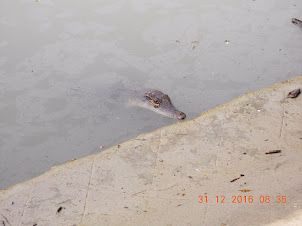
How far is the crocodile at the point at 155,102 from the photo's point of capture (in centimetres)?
495

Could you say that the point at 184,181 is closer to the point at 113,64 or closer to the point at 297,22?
the point at 113,64

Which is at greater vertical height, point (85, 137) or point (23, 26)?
point (23, 26)

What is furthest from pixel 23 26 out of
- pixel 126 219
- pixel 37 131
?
pixel 126 219

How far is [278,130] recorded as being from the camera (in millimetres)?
4109

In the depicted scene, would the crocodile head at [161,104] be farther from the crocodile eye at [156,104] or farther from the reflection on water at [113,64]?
the reflection on water at [113,64]

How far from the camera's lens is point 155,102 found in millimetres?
5062

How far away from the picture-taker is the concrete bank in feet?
10.7

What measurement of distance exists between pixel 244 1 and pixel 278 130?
4.17 m

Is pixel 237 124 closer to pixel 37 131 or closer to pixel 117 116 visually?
pixel 117 116
